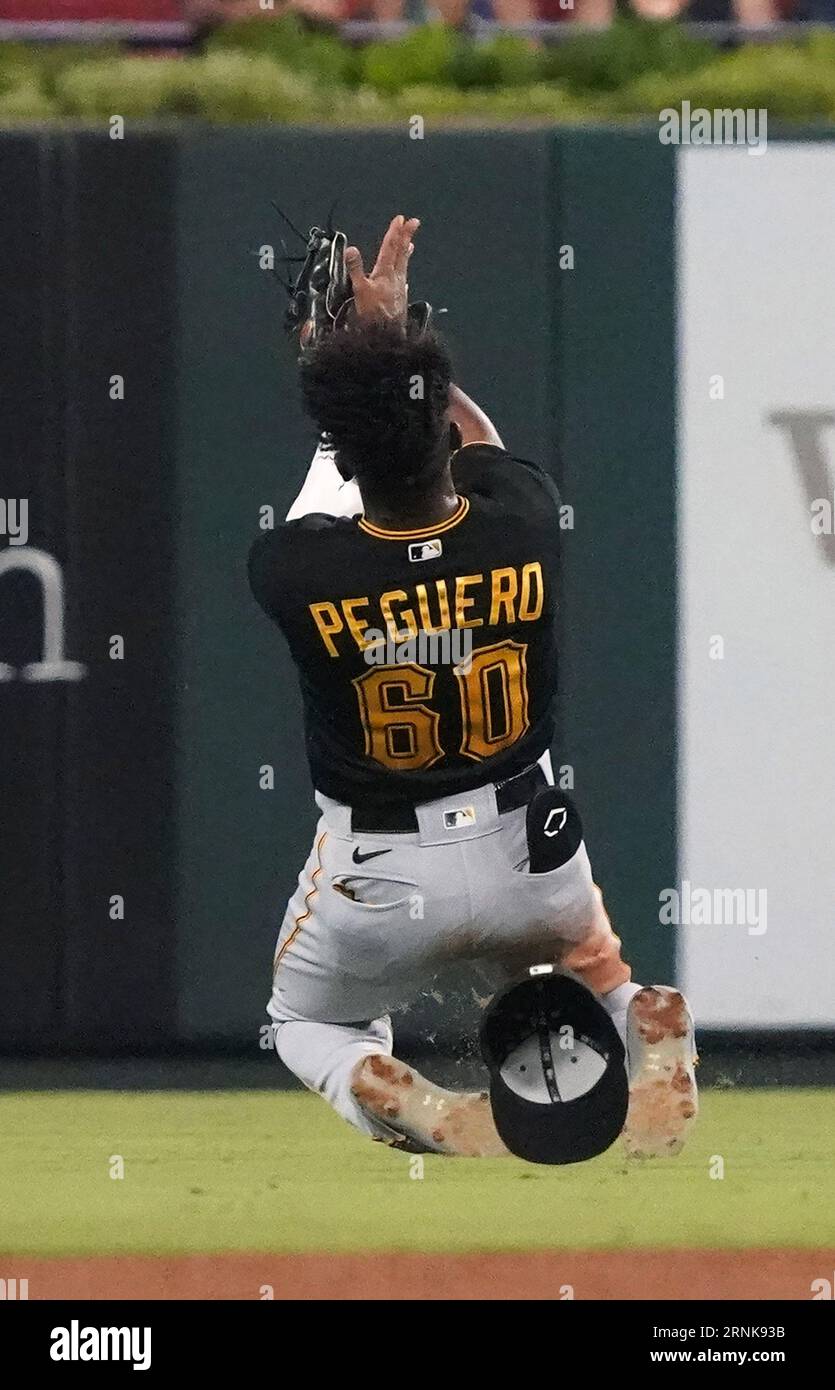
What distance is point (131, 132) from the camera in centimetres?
549

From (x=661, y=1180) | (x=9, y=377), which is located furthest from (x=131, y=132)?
(x=661, y=1180)

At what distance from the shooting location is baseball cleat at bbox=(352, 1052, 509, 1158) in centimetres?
426

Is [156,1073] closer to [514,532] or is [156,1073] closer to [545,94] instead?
[514,532]

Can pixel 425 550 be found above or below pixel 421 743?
above

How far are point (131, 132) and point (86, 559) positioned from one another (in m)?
1.02

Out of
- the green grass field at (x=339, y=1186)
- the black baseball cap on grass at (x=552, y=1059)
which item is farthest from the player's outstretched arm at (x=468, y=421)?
the green grass field at (x=339, y=1186)

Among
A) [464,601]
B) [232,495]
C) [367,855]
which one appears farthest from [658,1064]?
[232,495]

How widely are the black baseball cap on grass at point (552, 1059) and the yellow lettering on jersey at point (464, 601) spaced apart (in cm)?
67

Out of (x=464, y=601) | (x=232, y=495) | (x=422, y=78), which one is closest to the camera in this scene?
(x=464, y=601)

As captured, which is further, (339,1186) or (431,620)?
(339,1186)

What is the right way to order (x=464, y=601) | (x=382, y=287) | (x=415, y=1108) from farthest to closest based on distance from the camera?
(x=382, y=287), (x=464, y=601), (x=415, y=1108)

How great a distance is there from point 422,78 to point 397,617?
2.11 metres

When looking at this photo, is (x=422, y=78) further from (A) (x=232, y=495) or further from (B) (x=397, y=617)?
(B) (x=397, y=617)

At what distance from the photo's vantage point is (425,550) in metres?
4.38
